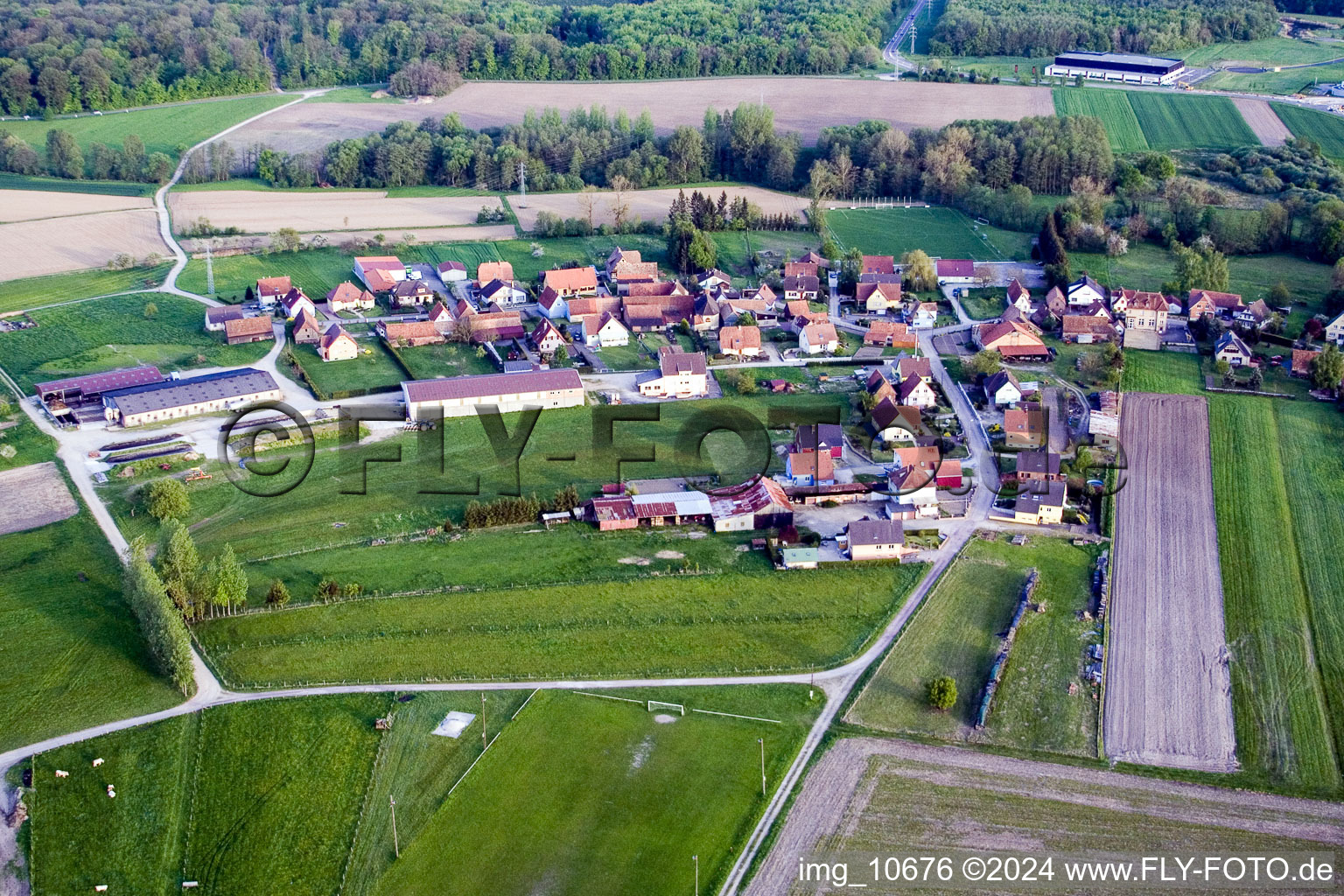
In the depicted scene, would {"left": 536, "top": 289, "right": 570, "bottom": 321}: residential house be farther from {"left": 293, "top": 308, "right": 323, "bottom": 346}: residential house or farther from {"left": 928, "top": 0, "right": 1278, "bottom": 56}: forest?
{"left": 928, "top": 0, "right": 1278, "bottom": 56}: forest

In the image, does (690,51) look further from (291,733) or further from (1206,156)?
(291,733)

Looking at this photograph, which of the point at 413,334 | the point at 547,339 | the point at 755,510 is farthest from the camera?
the point at 413,334

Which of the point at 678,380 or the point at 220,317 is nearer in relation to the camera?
the point at 678,380

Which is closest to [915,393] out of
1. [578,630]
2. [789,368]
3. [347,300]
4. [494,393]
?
[789,368]

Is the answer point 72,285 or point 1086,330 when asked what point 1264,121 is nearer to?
point 1086,330

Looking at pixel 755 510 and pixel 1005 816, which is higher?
pixel 755 510

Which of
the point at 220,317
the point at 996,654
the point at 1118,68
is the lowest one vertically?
the point at 996,654
